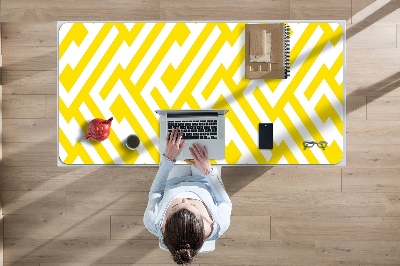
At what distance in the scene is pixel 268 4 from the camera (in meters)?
2.48

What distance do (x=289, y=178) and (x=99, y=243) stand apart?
1.28 metres

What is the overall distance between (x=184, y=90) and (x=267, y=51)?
45 centimetres

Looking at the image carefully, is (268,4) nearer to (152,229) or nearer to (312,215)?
(312,215)

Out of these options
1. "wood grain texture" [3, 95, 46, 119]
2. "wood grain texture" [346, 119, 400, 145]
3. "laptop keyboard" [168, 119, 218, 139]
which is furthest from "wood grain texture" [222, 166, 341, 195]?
"wood grain texture" [3, 95, 46, 119]

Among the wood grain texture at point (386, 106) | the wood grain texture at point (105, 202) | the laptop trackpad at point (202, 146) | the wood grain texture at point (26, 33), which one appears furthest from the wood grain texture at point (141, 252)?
the wood grain texture at point (26, 33)

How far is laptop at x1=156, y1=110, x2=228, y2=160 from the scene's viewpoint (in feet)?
6.30

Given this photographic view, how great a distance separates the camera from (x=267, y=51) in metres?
1.93

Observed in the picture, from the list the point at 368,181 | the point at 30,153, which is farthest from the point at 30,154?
the point at 368,181

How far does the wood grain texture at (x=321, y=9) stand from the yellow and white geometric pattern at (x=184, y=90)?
1.93ft

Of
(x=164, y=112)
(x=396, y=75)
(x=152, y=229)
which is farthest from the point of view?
(x=396, y=75)

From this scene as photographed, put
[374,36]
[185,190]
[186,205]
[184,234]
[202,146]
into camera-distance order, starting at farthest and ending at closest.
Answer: [374,36] → [202,146] → [185,190] → [186,205] → [184,234]

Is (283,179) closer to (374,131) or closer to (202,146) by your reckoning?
(374,131)

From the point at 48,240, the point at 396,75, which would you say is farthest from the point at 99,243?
the point at 396,75

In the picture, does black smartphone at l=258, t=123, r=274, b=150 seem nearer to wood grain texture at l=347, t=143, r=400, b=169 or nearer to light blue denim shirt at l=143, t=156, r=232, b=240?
light blue denim shirt at l=143, t=156, r=232, b=240
